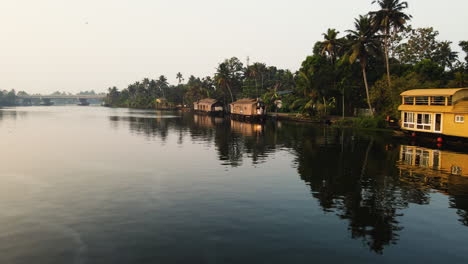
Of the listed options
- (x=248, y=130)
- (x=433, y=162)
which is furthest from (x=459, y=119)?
(x=248, y=130)

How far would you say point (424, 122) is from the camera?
135 feet

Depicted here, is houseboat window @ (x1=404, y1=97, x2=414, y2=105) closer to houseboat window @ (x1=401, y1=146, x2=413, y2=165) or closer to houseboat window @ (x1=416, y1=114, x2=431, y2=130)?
houseboat window @ (x1=416, y1=114, x2=431, y2=130)

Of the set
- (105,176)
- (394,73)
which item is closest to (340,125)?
(394,73)

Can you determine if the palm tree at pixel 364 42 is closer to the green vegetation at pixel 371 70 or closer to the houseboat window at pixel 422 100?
the green vegetation at pixel 371 70

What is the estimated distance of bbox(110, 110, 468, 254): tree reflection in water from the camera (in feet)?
51.5

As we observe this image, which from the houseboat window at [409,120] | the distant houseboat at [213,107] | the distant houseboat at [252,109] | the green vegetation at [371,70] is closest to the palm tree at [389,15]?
the green vegetation at [371,70]

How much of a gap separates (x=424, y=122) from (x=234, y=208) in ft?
112

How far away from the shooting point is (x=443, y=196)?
63.6 ft

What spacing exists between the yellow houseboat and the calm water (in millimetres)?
5230

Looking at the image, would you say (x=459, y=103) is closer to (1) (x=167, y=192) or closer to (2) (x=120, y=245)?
(1) (x=167, y=192)

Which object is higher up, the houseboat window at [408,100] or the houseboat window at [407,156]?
the houseboat window at [408,100]

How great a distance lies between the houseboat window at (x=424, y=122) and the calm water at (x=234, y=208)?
8188 mm

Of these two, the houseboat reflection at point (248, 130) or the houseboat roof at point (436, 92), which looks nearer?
the houseboat roof at point (436, 92)

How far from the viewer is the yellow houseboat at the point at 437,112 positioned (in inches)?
1421
